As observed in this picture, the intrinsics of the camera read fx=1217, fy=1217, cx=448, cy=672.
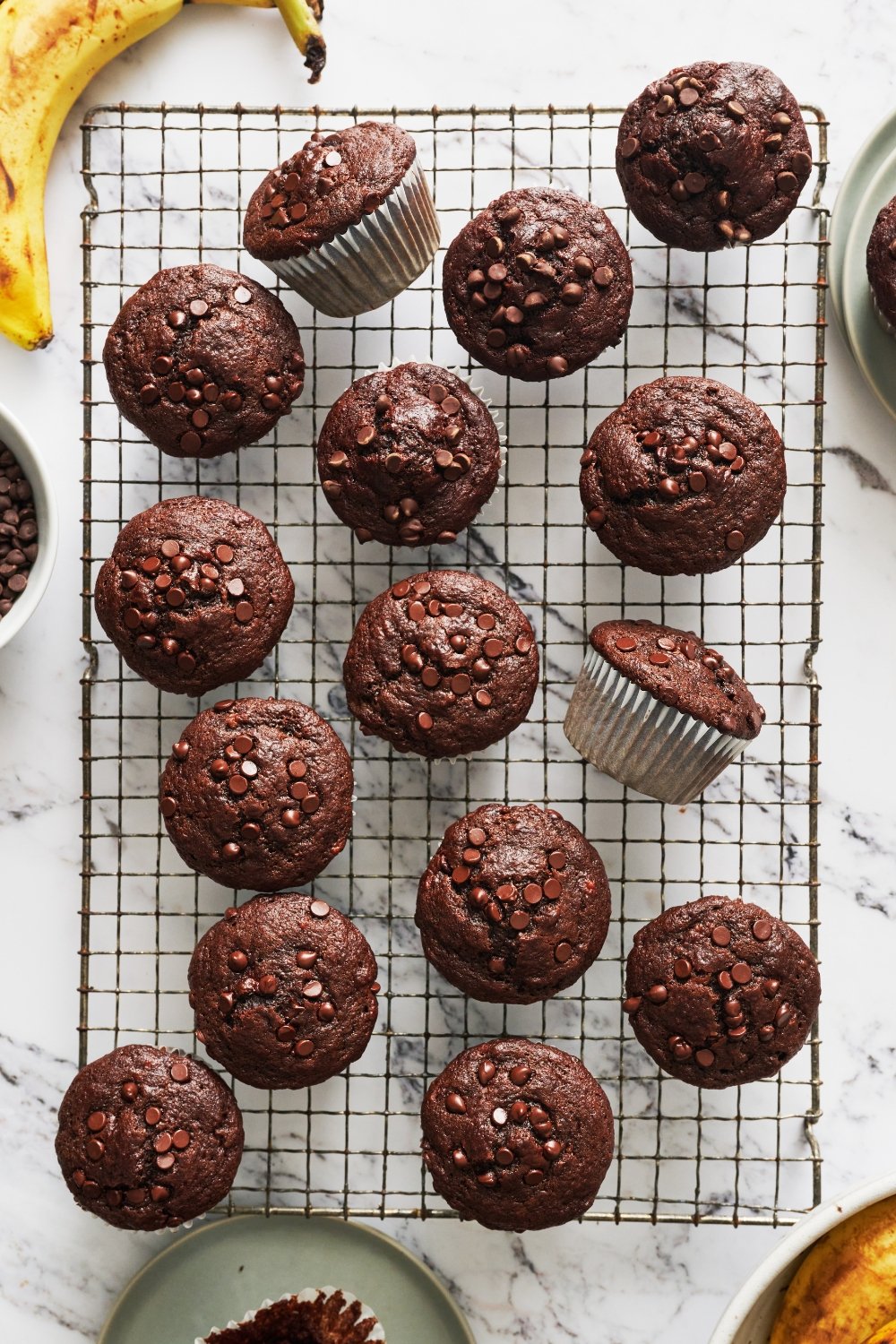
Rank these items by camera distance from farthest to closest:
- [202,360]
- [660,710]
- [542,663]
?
1. [542,663]
2. [202,360]
3. [660,710]

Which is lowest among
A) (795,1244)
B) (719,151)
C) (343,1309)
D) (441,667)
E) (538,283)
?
(343,1309)

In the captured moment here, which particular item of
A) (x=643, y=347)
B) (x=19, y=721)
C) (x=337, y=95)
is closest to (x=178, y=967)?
(x=19, y=721)

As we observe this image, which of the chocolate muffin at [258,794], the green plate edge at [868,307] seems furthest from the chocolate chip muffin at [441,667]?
the green plate edge at [868,307]

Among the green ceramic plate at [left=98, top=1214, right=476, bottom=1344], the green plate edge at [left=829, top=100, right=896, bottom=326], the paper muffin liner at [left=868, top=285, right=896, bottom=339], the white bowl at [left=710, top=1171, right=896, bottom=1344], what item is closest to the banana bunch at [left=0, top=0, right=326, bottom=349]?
the green plate edge at [left=829, top=100, right=896, bottom=326]

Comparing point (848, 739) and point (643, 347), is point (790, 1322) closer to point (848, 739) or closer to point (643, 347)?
point (848, 739)

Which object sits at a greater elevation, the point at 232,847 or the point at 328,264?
the point at 328,264

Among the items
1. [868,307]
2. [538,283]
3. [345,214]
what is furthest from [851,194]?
[345,214]

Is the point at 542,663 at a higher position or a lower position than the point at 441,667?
lower

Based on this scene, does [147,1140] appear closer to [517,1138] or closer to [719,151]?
[517,1138]
